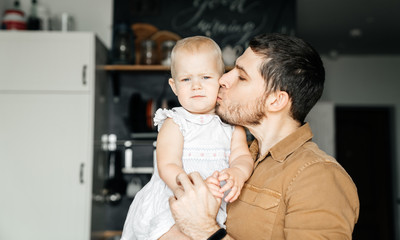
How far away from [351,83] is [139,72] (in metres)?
3.90

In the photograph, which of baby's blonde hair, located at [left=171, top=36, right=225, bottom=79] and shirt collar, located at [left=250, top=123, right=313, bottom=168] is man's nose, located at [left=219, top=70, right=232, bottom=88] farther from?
shirt collar, located at [left=250, top=123, right=313, bottom=168]

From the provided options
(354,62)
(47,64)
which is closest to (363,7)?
(354,62)

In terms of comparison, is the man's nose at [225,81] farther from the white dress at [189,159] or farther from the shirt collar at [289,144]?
the shirt collar at [289,144]

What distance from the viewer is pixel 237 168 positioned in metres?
1.26

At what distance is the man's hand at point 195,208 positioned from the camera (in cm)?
112

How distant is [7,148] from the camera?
289 cm

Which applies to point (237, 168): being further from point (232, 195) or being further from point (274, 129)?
point (274, 129)

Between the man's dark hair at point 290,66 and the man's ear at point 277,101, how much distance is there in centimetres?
1

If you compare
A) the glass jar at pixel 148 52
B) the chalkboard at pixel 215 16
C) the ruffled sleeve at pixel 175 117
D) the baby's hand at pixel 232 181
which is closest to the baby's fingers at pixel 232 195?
the baby's hand at pixel 232 181

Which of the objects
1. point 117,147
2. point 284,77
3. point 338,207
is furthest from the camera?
point 117,147

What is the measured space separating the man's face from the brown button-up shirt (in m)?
0.15

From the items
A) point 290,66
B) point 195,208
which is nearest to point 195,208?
point 195,208

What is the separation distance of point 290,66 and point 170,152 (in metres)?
0.49

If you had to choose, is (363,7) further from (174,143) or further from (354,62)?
(174,143)
